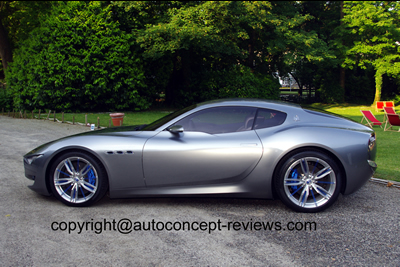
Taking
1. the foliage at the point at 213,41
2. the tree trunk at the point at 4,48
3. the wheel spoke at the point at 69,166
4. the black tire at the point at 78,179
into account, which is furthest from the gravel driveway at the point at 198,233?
the tree trunk at the point at 4,48

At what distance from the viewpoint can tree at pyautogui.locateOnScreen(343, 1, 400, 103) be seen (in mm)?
28422

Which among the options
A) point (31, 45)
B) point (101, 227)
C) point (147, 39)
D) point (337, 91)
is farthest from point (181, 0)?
point (101, 227)

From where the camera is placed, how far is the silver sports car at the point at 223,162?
14.7 ft

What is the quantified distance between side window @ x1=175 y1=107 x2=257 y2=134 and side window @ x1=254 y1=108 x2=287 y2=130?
8 centimetres

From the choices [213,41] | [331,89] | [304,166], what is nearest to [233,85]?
[213,41]

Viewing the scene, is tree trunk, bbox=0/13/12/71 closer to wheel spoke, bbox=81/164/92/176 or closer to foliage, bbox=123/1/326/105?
foliage, bbox=123/1/326/105

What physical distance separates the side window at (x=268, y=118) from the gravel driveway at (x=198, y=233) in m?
1.07

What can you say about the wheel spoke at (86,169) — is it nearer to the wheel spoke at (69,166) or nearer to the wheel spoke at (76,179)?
the wheel spoke at (76,179)

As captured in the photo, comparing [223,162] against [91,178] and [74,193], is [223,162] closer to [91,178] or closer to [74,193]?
[91,178]

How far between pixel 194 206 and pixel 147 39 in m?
16.4

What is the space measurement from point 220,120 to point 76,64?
15673 millimetres

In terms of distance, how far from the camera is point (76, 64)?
18.6 m

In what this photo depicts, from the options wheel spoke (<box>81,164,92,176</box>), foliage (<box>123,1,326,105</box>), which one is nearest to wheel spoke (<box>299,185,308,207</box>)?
wheel spoke (<box>81,164,92,176</box>)

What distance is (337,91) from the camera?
107 ft
